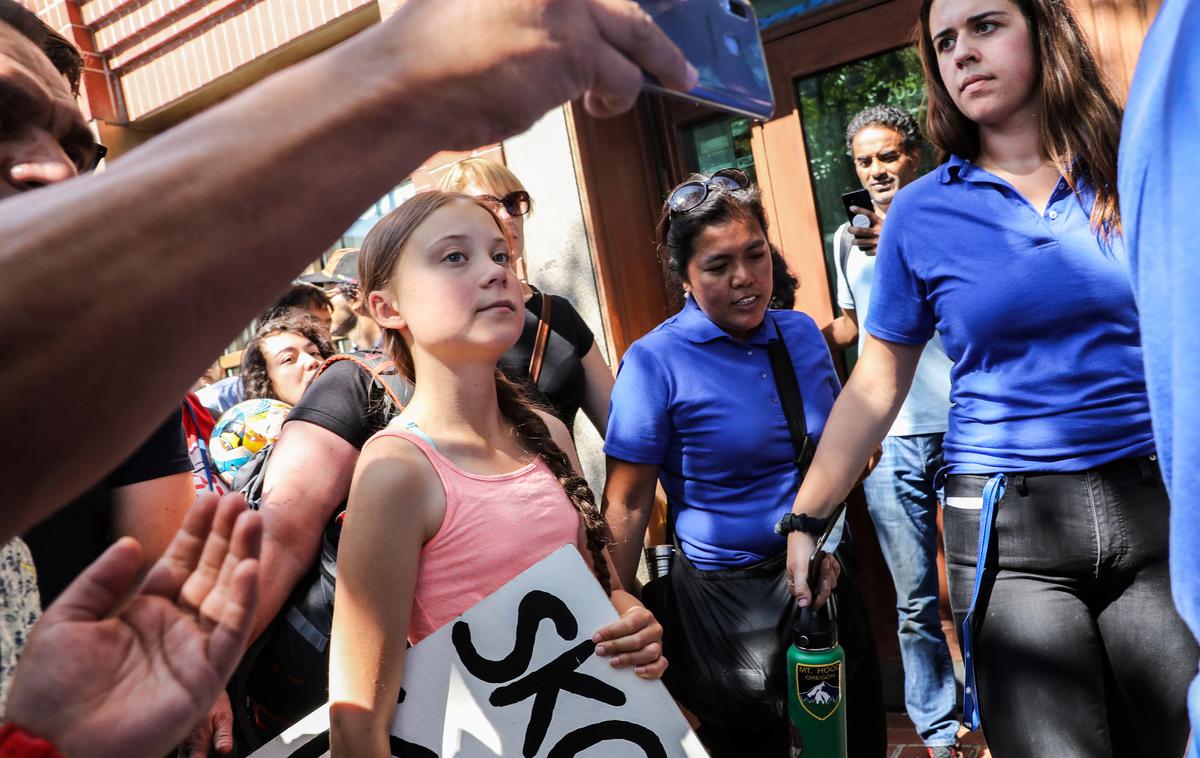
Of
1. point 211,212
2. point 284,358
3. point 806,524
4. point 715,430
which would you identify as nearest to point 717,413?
point 715,430

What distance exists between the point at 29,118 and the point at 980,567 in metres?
1.94

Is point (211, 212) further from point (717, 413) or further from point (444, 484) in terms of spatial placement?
point (717, 413)

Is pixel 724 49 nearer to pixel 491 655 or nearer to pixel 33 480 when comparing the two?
pixel 33 480

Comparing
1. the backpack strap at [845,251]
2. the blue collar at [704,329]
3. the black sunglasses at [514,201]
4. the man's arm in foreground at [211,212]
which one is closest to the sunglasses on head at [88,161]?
the man's arm in foreground at [211,212]

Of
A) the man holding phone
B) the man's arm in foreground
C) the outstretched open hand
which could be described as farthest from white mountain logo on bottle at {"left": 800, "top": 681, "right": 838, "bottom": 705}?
the man's arm in foreground

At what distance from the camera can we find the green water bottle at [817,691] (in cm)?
225

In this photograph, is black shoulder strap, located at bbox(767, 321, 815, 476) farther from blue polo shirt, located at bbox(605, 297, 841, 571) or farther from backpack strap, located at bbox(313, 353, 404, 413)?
backpack strap, located at bbox(313, 353, 404, 413)

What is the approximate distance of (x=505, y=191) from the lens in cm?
328

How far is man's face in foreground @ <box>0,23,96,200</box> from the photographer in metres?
1.63

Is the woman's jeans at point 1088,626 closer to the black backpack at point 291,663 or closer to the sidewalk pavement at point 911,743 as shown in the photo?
the black backpack at point 291,663

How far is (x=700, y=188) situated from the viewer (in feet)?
10.0

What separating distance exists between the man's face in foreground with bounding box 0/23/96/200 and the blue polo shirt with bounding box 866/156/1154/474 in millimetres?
1663

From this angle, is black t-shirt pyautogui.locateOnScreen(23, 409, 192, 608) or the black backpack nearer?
black t-shirt pyautogui.locateOnScreen(23, 409, 192, 608)

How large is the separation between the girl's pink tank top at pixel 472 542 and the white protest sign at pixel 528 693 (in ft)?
0.28
